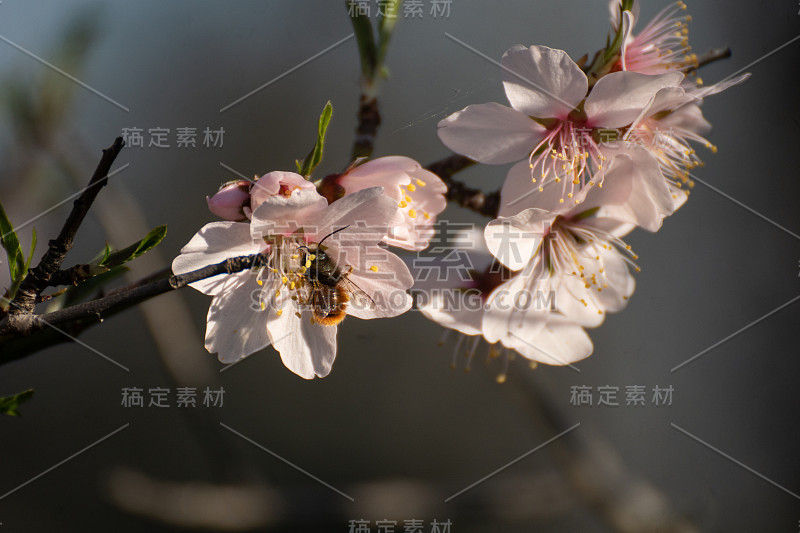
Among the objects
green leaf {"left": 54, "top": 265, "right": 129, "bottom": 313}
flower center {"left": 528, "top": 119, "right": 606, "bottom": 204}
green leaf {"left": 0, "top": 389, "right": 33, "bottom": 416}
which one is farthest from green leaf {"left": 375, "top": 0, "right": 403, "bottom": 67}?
green leaf {"left": 0, "top": 389, "right": 33, "bottom": 416}

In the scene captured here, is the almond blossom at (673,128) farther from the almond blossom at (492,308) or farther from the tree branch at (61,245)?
the tree branch at (61,245)

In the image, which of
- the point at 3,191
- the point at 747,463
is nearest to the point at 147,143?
the point at 3,191

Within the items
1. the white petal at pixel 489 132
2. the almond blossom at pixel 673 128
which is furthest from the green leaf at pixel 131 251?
the almond blossom at pixel 673 128

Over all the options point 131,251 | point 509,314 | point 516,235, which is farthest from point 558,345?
point 131,251

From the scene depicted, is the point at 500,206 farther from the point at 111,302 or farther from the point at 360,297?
the point at 111,302

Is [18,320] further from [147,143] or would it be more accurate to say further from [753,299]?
[753,299]

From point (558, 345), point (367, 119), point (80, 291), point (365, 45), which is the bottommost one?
point (558, 345)
